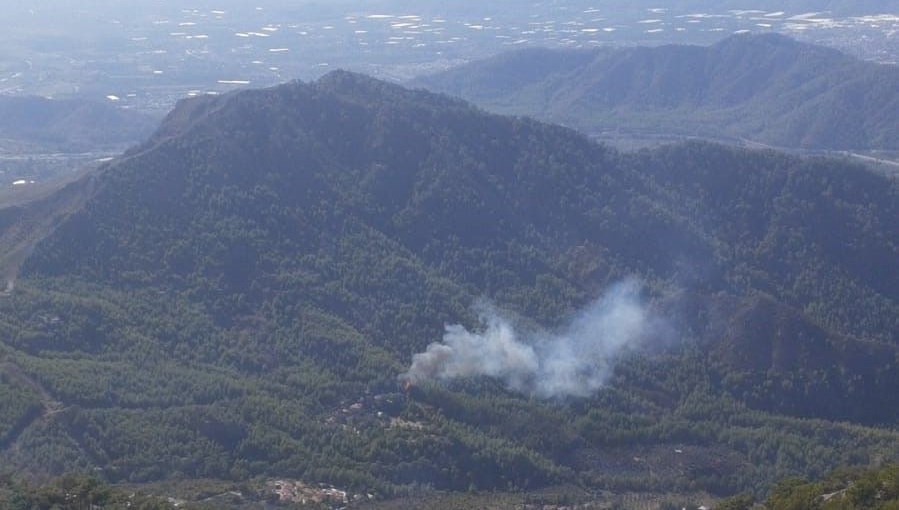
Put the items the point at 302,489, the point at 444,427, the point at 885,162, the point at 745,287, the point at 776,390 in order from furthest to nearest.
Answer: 1. the point at 885,162
2. the point at 745,287
3. the point at 776,390
4. the point at 444,427
5. the point at 302,489

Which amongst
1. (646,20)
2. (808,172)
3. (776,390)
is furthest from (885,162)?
(646,20)

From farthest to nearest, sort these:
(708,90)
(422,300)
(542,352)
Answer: (708,90), (422,300), (542,352)

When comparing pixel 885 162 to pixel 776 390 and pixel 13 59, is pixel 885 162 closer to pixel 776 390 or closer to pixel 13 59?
pixel 776 390

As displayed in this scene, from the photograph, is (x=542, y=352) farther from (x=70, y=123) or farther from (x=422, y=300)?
(x=70, y=123)

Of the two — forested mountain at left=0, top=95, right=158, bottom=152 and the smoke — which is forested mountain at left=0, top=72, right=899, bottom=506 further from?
forested mountain at left=0, top=95, right=158, bottom=152

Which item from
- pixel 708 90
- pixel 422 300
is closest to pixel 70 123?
pixel 708 90

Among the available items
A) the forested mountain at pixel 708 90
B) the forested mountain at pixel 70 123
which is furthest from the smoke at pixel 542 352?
the forested mountain at pixel 70 123

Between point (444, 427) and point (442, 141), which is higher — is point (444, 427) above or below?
below
